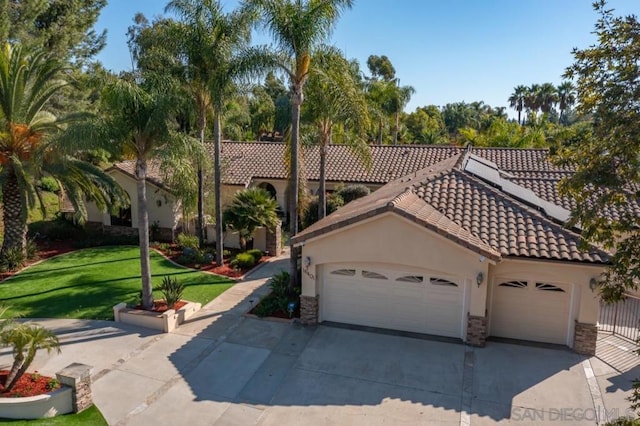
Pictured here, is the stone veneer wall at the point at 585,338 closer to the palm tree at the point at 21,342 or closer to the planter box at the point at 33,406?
the planter box at the point at 33,406

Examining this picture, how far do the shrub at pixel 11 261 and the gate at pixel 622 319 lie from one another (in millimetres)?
23040

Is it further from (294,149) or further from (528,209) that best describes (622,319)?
(294,149)

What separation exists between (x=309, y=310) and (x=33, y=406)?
7.89 meters

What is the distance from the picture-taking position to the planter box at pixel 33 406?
986 centimetres

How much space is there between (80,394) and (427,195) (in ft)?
38.6

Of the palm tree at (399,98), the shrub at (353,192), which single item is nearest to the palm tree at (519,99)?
the palm tree at (399,98)

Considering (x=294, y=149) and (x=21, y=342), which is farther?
(x=294, y=149)

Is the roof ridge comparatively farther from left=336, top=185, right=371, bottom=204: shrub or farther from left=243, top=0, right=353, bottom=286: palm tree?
left=336, top=185, right=371, bottom=204: shrub

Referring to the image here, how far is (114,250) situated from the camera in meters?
23.6

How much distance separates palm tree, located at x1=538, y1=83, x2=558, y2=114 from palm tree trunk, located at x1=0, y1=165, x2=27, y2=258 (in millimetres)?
73653

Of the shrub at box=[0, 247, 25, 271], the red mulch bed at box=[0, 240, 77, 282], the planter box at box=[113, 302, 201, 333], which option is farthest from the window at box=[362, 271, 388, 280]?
the red mulch bed at box=[0, 240, 77, 282]

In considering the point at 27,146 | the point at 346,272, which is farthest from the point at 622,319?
the point at 27,146

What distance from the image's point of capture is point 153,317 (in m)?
14.9

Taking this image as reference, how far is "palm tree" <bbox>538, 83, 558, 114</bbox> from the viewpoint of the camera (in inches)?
2827
